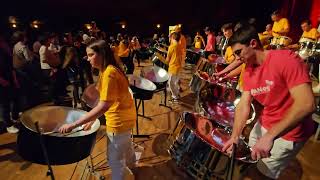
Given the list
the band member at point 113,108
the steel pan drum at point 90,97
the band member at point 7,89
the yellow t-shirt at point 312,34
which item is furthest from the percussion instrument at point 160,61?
the yellow t-shirt at point 312,34

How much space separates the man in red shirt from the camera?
1183mm

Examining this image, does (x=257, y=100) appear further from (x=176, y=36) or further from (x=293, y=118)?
(x=176, y=36)

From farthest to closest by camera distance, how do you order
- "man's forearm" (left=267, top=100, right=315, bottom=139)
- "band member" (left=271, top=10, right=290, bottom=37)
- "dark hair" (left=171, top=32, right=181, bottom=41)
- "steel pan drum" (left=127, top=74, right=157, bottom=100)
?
"band member" (left=271, top=10, right=290, bottom=37) → "dark hair" (left=171, top=32, right=181, bottom=41) → "steel pan drum" (left=127, top=74, right=157, bottom=100) → "man's forearm" (left=267, top=100, right=315, bottom=139)

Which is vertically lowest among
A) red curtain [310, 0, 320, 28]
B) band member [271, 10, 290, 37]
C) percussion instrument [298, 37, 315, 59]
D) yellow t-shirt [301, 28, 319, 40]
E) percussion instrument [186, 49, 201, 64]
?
percussion instrument [186, 49, 201, 64]

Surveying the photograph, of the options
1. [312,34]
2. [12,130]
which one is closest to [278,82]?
[12,130]

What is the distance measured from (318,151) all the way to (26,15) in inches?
332

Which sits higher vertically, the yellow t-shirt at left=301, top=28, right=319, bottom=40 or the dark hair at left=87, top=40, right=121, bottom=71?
the yellow t-shirt at left=301, top=28, right=319, bottom=40

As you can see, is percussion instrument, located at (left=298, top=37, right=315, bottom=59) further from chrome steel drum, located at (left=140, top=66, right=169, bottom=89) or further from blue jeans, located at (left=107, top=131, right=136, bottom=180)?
blue jeans, located at (left=107, top=131, right=136, bottom=180)

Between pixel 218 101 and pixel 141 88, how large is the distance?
0.74m

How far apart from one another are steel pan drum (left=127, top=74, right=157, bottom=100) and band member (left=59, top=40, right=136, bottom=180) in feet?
2.69

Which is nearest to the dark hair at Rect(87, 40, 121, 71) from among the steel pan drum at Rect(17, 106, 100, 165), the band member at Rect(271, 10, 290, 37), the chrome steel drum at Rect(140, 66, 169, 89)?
the steel pan drum at Rect(17, 106, 100, 165)

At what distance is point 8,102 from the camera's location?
304 cm

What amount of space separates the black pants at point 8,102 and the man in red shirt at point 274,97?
2.45 m

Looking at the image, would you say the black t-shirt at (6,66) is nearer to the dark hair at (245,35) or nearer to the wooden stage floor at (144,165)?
the wooden stage floor at (144,165)
